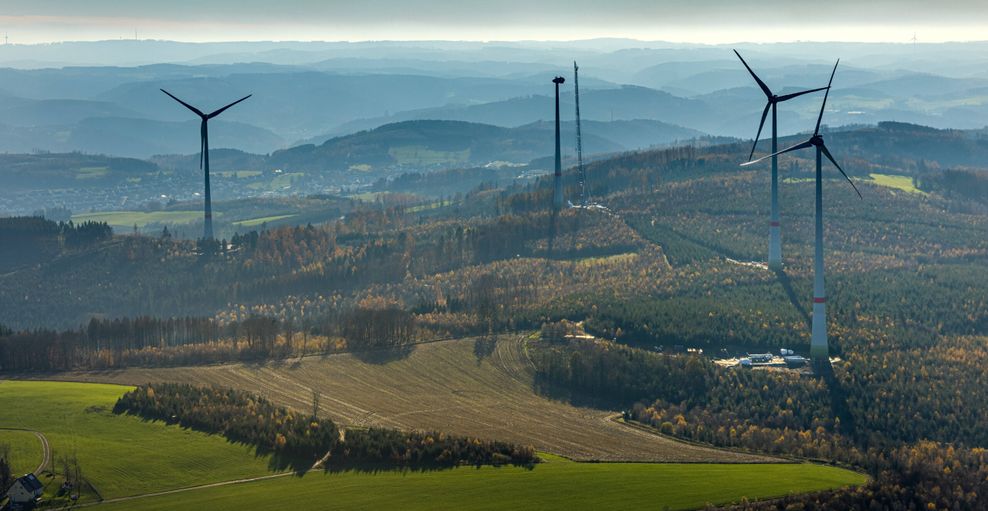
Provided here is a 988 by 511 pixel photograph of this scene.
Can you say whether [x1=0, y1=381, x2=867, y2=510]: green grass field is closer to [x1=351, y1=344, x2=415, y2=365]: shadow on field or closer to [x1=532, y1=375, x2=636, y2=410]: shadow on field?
[x1=532, y1=375, x2=636, y2=410]: shadow on field

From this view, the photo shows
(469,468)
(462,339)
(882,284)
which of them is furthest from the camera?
(882,284)

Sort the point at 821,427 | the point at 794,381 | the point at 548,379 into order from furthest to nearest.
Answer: the point at 548,379 < the point at 794,381 < the point at 821,427

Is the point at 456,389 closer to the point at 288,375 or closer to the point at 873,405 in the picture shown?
the point at 288,375

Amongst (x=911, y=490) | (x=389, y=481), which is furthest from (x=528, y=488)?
(x=911, y=490)

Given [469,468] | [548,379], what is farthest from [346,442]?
[548,379]

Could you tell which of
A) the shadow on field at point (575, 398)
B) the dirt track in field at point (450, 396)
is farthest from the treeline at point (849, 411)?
the dirt track in field at point (450, 396)

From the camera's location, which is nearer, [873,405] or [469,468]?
[469,468]

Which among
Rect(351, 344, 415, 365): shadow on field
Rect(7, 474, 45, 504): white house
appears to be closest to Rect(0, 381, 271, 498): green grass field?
Rect(7, 474, 45, 504): white house
